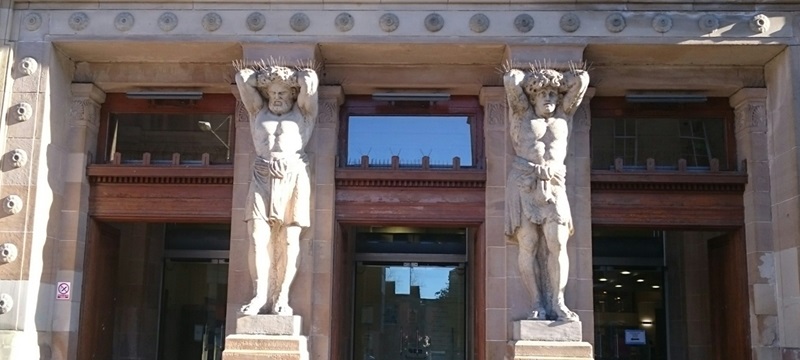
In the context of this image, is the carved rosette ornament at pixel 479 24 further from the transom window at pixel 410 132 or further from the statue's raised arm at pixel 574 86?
the transom window at pixel 410 132

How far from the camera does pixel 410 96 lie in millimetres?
11711

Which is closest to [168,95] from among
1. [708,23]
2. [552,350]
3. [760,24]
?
[552,350]

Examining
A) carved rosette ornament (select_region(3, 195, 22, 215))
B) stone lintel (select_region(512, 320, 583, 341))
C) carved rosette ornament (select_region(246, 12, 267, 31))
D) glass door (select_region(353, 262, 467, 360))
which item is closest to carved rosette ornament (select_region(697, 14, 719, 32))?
stone lintel (select_region(512, 320, 583, 341))

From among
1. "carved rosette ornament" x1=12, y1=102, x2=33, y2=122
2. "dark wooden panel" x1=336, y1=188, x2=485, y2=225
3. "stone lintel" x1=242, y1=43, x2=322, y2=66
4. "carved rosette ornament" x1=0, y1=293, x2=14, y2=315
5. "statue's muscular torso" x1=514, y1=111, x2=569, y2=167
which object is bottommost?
"carved rosette ornament" x1=0, y1=293, x2=14, y2=315

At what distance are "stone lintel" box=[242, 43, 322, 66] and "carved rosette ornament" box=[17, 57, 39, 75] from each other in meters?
2.77

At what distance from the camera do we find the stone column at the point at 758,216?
10.8 metres

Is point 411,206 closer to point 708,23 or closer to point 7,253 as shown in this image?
point 708,23

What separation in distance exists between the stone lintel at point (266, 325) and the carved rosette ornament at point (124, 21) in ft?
13.5

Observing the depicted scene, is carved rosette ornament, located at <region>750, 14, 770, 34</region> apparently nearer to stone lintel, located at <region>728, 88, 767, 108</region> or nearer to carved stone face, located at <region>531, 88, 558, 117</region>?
stone lintel, located at <region>728, 88, 767, 108</region>

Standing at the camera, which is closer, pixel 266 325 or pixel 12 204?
Answer: pixel 266 325

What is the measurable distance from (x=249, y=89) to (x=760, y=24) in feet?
21.3

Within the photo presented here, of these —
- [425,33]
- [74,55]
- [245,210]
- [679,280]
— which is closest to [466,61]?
[425,33]

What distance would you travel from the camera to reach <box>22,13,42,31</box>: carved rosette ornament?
1102 centimetres

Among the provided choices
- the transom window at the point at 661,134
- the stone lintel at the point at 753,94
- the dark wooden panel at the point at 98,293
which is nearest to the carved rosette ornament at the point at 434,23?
the transom window at the point at 661,134
